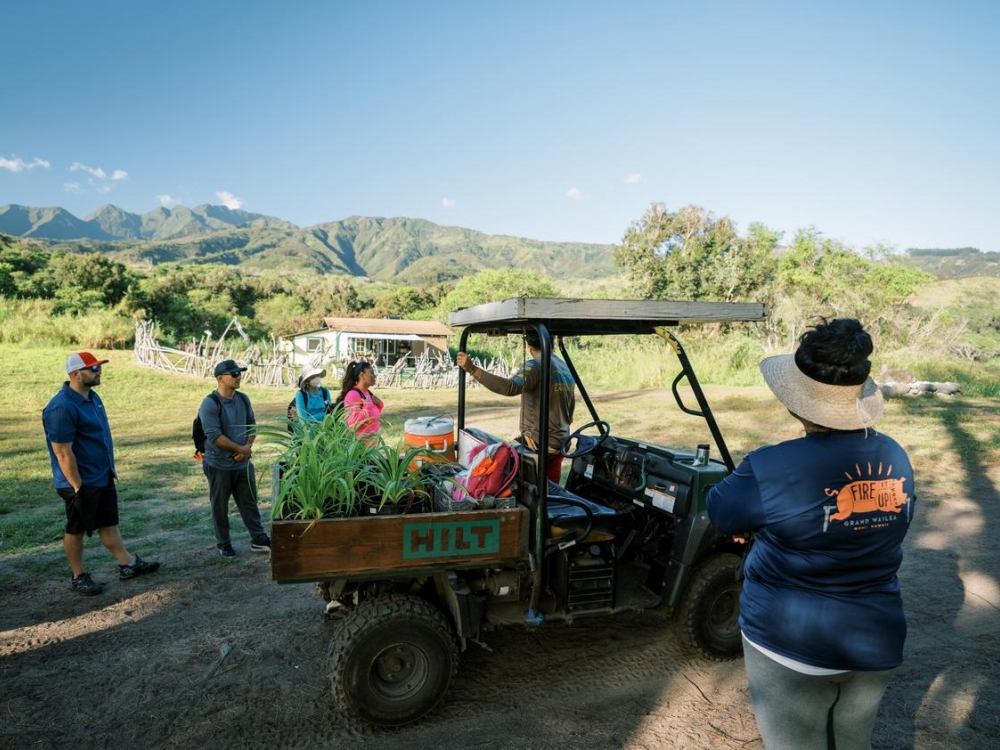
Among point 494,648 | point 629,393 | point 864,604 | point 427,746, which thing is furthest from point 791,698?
point 629,393

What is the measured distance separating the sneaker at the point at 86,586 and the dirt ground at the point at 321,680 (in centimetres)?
7

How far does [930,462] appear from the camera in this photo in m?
9.05

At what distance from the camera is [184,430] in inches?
494

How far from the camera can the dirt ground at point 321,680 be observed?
9.82 ft

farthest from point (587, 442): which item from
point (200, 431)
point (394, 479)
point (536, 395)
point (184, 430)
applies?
point (184, 430)

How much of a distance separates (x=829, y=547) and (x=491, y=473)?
175 cm

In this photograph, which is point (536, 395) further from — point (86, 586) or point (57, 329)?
point (57, 329)

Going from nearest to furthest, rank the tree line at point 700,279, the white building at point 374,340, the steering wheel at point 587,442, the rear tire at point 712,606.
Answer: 1. the rear tire at point 712,606
2. the steering wheel at point 587,442
3. the tree line at point 700,279
4. the white building at point 374,340

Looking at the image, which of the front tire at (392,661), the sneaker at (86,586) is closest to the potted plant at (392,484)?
the front tire at (392,661)

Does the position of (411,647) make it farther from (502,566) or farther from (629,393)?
(629,393)

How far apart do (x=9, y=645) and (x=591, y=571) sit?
3.54 metres

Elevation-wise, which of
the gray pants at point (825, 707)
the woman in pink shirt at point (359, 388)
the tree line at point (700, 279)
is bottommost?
the gray pants at point (825, 707)

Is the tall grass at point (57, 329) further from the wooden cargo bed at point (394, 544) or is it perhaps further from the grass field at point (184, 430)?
the wooden cargo bed at point (394, 544)

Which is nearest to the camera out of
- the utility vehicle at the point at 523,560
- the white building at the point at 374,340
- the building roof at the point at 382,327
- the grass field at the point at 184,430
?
the utility vehicle at the point at 523,560
